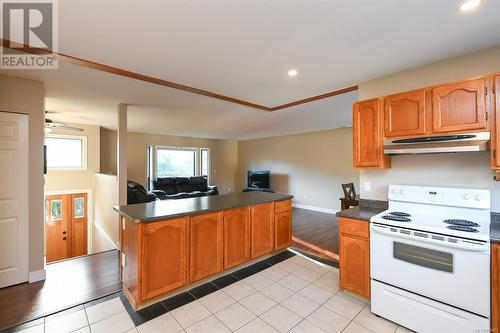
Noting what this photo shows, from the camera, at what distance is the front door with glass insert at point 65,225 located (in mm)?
5477

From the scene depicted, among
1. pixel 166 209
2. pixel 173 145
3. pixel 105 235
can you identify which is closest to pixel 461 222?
pixel 166 209

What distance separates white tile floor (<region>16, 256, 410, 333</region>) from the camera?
191cm

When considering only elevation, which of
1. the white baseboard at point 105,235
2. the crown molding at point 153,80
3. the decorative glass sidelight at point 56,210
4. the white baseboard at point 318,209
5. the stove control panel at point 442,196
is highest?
the crown molding at point 153,80

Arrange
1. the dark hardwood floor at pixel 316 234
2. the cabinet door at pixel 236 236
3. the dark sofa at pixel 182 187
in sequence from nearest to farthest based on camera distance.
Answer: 1. the cabinet door at pixel 236 236
2. the dark hardwood floor at pixel 316 234
3. the dark sofa at pixel 182 187

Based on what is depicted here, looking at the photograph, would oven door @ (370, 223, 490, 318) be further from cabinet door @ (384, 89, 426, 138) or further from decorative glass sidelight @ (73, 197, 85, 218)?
decorative glass sidelight @ (73, 197, 85, 218)

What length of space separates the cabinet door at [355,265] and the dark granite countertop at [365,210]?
0.24m

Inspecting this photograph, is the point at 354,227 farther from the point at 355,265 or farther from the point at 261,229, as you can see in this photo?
the point at 261,229

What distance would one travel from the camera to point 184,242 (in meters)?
2.41

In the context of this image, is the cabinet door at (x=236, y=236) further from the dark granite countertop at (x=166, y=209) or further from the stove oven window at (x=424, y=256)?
the stove oven window at (x=424, y=256)

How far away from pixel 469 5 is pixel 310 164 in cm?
561

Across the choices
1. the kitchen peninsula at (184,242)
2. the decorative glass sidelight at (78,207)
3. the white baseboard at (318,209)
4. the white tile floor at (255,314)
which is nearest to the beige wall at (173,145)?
the decorative glass sidelight at (78,207)

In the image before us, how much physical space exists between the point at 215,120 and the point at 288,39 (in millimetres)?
3496

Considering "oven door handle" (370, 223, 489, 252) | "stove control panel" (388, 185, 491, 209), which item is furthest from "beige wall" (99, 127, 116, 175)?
"stove control panel" (388, 185, 491, 209)

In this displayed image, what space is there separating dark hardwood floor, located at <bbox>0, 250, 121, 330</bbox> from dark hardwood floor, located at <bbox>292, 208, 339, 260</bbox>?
283 centimetres
